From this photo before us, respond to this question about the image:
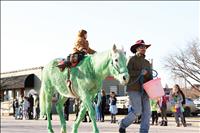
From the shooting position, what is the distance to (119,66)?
28.5 feet

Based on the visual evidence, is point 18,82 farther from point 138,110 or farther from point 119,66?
point 119,66

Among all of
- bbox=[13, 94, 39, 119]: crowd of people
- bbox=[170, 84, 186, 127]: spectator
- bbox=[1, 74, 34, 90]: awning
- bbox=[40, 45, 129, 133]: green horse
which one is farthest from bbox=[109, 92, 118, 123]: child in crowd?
bbox=[1, 74, 34, 90]: awning

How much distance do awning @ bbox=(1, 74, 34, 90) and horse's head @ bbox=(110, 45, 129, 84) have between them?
1579 inches

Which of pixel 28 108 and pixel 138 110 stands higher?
pixel 28 108

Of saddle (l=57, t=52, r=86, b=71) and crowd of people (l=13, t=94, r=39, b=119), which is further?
crowd of people (l=13, t=94, r=39, b=119)

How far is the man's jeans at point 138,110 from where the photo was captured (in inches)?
380

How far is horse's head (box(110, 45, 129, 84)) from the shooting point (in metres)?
8.55

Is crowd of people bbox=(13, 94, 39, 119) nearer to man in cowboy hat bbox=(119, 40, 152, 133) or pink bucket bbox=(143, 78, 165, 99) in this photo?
man in cowboy hat bbox=(119, 40, 152, 133)

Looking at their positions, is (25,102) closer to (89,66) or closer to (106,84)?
(106,84)

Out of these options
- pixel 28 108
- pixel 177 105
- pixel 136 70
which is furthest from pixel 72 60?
pixel 28 108

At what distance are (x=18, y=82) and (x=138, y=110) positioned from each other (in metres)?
40.9

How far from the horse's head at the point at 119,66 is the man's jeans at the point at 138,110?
1.09 m

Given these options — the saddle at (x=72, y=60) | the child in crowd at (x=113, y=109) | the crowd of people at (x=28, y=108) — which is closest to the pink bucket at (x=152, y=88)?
the saddle at (x=72, y=60)

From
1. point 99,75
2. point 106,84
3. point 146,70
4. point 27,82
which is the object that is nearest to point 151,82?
point 146,70
